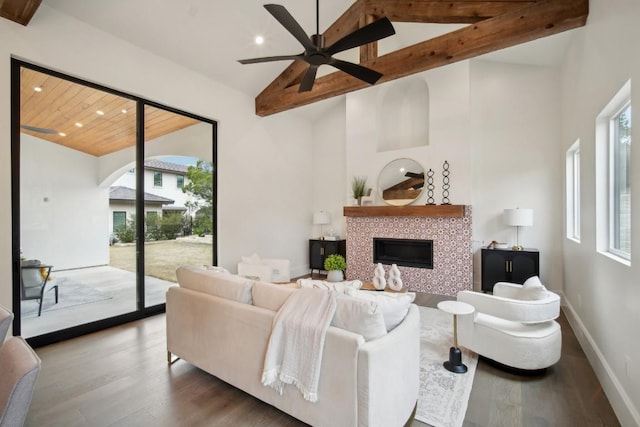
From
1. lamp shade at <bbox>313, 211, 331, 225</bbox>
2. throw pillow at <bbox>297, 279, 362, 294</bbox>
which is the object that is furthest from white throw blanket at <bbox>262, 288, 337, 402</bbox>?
lamp shade at <bbox>313, 211, 331, 225</bbox>

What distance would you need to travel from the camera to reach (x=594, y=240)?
2.76 m

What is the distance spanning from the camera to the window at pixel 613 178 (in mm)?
2326

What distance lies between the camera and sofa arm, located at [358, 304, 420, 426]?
1.57m

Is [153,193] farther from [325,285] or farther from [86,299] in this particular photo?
[325,285]

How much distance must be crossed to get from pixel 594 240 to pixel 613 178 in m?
0.57

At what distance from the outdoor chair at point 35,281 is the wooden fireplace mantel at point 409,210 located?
173 inches

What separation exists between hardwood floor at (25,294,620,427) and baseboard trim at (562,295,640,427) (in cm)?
6

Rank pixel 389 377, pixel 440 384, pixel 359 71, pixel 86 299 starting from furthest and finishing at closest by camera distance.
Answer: pixel 86 299 → pixel 359 71 → pixel 440 384 → pixel 389 377

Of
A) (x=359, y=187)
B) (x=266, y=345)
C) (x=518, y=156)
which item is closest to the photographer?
(x=266, y=345)

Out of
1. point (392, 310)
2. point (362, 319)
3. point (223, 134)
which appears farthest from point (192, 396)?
point (223, 134)

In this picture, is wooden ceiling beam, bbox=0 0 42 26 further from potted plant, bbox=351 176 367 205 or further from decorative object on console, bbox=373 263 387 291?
potted plant, bbox=351 176 367 205

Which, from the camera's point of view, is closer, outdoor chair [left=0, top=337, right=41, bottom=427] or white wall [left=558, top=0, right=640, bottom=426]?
outdoor chair [left=0, top=337, right=41, bottom=427]

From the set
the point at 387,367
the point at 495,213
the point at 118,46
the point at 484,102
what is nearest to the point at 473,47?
the point at 484,102

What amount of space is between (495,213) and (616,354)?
317 centimetres
